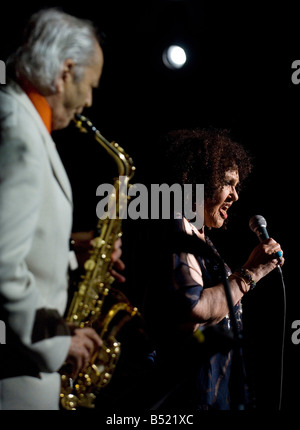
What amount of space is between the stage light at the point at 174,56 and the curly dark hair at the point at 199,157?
59cm

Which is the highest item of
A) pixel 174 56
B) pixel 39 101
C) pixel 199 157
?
pixel 174 56

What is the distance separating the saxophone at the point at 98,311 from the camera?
71.6 inches

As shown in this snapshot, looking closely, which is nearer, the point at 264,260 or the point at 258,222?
the point at 264,260

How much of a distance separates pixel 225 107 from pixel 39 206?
266cm

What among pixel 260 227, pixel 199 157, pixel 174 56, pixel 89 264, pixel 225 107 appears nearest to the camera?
pixel 89 264

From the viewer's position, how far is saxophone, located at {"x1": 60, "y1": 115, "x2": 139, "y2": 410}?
1.82m

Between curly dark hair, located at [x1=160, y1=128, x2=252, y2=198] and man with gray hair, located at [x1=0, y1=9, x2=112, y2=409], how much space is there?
133 cm

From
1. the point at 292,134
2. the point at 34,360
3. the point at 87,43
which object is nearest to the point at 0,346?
the point at 34,360

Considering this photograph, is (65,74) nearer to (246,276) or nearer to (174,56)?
(246,276)

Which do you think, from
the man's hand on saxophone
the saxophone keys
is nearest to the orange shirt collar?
the saxophone keys

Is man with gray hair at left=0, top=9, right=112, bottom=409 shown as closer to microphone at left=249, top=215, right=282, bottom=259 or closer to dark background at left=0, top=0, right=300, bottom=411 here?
dark background at left=0, top=0, right=300, bottom=411

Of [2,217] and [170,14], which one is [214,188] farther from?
[2,217]

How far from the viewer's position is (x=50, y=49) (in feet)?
5.13

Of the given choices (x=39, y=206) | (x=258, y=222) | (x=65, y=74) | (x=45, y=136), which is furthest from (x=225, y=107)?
(x=39, y=206)
